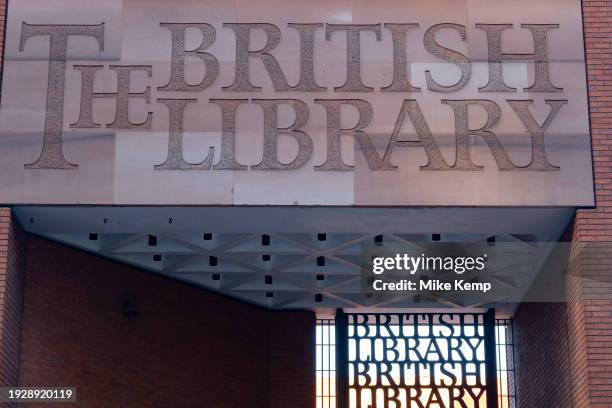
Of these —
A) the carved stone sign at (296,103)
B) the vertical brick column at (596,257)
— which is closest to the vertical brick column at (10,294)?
the carved stone sign at (296,103)

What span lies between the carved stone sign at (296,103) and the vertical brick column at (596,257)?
0.59 feet

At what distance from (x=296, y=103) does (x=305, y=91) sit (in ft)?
0.66

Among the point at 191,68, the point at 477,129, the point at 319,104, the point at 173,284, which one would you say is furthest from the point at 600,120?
the point at 173,284

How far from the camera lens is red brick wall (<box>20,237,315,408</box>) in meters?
16.0

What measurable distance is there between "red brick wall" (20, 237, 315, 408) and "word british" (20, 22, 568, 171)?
2383 mm

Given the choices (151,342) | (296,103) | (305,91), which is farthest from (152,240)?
(305,91)

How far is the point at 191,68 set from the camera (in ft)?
50.2

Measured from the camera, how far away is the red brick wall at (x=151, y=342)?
52.6ft

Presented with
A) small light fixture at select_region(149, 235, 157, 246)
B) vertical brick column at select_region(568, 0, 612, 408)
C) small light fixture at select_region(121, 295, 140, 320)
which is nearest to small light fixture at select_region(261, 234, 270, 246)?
small light fixture at select_region(149, 235, 157, 246)

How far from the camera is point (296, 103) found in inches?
599

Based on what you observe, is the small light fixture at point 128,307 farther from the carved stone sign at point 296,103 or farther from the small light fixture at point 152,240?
the carved stone sign at point 296,103

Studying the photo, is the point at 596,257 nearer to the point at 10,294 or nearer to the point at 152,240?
the point at 152,240

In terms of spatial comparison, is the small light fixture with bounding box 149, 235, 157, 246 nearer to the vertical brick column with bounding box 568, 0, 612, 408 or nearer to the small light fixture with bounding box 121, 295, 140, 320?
the small light fixture with bounding box 121, 295, 140, 320

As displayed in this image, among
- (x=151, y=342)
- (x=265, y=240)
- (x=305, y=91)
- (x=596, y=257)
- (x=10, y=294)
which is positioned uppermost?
(x=305, y=91)
